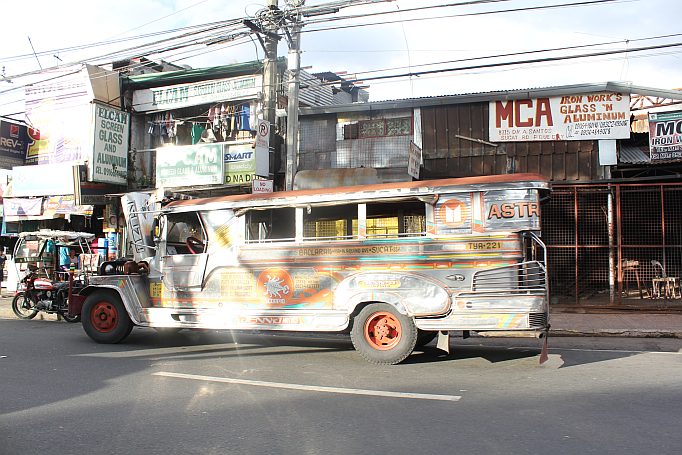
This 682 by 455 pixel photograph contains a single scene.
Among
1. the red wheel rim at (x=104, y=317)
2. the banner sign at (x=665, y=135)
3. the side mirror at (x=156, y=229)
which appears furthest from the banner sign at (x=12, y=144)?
the banner sign at (x=665, y=135)

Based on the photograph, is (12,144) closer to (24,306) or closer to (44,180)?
(44,180)

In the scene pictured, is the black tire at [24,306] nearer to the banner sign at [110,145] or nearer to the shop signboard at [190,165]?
the shop signboard at [190,165]

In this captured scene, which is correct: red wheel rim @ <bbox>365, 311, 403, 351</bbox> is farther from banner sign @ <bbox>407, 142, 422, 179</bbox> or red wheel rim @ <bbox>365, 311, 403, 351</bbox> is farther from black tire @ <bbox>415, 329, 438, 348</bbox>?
banner sign @ <bbox>407, 142, 422, 179</bbox>

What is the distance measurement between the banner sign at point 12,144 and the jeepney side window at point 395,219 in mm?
18029

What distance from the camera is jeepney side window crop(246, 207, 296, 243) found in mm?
7559

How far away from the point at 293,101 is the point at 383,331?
26.5 ft

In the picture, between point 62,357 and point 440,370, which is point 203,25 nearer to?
point 62,357

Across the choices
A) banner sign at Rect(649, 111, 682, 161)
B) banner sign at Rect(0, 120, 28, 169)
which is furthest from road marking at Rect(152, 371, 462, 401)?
banner sign at Rect(0, 120, 28, 169)

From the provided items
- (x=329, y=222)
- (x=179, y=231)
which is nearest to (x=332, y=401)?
(x=329, y=222)

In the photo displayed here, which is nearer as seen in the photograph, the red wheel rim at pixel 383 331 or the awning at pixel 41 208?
the red wheel rim at pixel 383 331

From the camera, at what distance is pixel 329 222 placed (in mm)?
7422

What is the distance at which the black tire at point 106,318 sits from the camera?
28.3ft

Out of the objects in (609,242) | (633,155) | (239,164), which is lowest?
(609,242)

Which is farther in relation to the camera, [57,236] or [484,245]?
[57,236]
